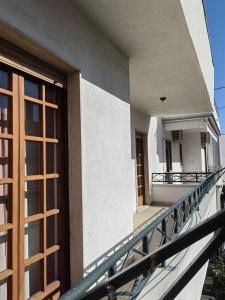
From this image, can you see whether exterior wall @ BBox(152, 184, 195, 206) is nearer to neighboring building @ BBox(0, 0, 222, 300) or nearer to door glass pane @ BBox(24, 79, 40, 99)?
neighboring building @ BBox(0, 0, 222, 300)

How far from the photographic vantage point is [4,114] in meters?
2.38

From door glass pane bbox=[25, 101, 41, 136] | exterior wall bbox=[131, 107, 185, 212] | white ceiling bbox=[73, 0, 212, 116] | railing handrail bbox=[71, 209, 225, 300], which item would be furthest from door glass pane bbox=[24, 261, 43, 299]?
exterior wall bbox=[131, 107, 185, 212]

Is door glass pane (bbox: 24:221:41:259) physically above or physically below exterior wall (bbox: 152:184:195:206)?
above

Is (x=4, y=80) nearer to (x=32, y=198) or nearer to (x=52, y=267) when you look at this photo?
(x=32, y=198)

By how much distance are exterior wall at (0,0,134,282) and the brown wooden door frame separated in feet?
17.3

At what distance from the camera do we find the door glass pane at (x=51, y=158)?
291 cm

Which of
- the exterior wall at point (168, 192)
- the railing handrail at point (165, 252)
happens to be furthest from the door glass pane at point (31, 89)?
the exterior wall at point (168, 192)

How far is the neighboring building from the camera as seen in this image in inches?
93.0

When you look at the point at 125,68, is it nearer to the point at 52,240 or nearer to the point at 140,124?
the point at 52,240

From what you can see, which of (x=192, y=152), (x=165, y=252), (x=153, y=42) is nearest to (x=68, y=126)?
(x=153, y=42)

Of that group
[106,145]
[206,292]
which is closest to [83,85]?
[106,145]

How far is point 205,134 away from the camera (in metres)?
16.5

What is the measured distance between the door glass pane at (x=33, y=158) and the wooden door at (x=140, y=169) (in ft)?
23.2

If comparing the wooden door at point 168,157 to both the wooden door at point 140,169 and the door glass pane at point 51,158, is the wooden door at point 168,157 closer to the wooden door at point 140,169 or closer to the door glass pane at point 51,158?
the wooden door at point 140,169
